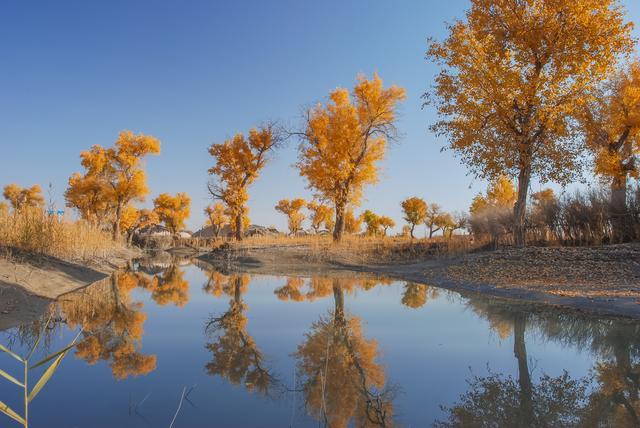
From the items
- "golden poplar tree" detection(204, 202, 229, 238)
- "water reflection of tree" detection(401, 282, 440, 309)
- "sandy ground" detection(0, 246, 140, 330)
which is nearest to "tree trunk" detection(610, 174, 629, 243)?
"water reflection of tree" detection(401, 282, 440, 309)

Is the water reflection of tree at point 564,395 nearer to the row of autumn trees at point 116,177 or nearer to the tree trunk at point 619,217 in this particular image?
the tree trunk at point 619,217

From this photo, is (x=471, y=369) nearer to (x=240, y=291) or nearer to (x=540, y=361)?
(x=540, y=361)

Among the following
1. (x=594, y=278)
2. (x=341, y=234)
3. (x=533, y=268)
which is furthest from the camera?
(x=341, y=234)

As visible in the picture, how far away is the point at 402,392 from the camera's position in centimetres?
347

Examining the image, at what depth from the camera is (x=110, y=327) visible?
5797mm

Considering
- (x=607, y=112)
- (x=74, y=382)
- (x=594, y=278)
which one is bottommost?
(x=74, y=382)

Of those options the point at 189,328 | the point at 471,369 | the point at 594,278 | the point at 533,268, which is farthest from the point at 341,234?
the point at 471,369

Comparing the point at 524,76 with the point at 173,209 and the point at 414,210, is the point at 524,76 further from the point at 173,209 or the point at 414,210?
the point at 173,209

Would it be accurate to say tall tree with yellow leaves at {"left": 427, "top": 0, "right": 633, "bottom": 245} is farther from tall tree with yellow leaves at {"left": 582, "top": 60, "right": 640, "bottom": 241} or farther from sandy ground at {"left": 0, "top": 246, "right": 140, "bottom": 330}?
sandy ground at {"left": 0, "top": 246, "right": 140, "bottom": 330}

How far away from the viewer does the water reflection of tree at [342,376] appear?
3.01m

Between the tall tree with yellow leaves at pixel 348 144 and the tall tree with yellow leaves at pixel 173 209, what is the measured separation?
136 feet

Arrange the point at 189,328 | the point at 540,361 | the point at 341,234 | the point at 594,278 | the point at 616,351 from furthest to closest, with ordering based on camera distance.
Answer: the point at 341,234 → the point at 594,278 → the point at 189,328 → the point at 616,351 → the point at 540,361

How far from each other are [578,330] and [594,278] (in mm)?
5584

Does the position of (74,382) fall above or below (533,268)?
below
